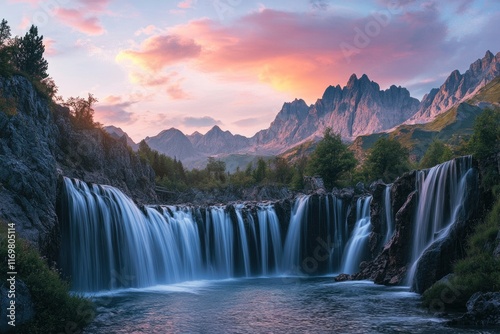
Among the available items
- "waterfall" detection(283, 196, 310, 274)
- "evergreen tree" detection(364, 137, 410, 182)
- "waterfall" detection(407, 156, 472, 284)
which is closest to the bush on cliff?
"waterfall" detection(407, 156, 472, 284)

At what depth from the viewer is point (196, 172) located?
158m

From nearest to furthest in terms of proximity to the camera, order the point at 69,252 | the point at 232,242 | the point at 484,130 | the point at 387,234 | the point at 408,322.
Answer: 1. the point at 408,322
2. the point at 69,252
3. the point at 484,130
4. the point at 387,234
5. the point at 232,242

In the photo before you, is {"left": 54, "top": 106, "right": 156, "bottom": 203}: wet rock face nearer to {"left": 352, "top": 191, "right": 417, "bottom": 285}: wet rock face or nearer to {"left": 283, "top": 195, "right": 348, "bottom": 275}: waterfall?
{"left": 283, "top": 195, "right": 348, "bottom": 275}: waterfall

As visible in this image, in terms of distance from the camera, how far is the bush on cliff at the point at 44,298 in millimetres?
20188

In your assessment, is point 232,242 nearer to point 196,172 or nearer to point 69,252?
point 69,252

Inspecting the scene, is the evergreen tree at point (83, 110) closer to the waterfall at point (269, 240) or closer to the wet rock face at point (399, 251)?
the waterfall at point (269, 240)

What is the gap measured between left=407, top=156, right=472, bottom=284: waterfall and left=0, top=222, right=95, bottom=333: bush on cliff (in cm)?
2708

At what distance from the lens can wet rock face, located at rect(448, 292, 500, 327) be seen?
70.9 ft

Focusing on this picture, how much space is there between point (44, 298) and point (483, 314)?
22270 mm

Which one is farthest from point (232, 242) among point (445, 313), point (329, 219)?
point (445, 313)

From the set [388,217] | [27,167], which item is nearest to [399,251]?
[388,217]

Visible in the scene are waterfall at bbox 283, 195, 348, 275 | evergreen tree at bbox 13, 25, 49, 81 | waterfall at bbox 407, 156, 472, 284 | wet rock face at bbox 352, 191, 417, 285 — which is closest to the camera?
waterfall at bbox 407, 156, 472, 284

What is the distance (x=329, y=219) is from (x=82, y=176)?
36.1 m

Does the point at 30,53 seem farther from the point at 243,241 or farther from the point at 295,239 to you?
the point at 295,239
